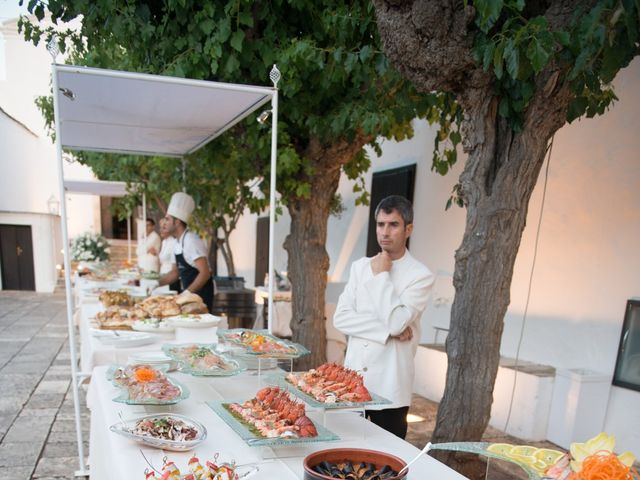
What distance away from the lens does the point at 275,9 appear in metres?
3.50

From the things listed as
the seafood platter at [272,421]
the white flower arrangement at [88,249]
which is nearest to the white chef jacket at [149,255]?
the white flower arrangement at [88,249]

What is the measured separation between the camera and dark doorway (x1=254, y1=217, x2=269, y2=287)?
40.1 ft

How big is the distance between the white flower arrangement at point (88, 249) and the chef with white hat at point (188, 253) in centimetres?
547

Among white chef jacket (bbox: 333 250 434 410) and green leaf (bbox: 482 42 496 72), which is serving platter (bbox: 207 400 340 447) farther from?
green leaf (bbox: 482 42 496 72)

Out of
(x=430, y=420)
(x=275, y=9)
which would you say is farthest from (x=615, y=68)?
(x=430, y=420)

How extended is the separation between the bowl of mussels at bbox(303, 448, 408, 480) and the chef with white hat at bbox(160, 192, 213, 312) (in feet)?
11.0

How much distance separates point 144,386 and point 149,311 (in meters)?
1.83

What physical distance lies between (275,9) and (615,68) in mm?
2452

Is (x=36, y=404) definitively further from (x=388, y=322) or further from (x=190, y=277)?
(x=388, y=322)

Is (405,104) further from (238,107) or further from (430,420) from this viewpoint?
(430,420)

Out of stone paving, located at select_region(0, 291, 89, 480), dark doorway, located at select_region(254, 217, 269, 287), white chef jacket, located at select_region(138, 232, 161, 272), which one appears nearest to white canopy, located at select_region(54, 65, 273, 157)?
stone paving, located at select_region(0, 291, 89, 480)

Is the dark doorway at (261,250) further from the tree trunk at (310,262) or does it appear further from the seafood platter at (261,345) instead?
the seafood platter at (261,345)

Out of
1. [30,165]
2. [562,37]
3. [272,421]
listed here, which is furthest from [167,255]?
[30,165]

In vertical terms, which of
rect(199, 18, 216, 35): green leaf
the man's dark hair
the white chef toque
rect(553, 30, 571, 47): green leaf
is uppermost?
rect(199, 18, 216, 35): green leaf
